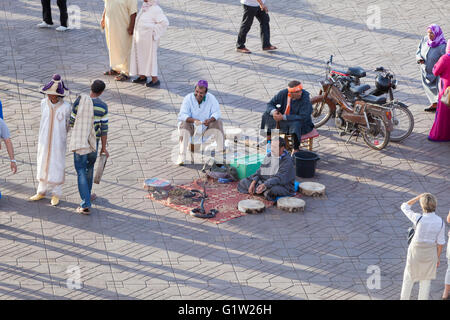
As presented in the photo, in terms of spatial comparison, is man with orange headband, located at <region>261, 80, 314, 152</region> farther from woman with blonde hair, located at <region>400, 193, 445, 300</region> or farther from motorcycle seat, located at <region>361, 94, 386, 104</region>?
woman with blonde hair, located at <region>400, 193, 445, 300</region>

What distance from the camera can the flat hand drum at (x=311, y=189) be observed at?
11398mm

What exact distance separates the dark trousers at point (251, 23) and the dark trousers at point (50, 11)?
3357 millimetres

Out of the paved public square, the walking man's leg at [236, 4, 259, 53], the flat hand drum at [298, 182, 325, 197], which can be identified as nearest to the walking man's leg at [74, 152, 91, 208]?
the paved public square

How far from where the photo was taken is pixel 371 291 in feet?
30.7

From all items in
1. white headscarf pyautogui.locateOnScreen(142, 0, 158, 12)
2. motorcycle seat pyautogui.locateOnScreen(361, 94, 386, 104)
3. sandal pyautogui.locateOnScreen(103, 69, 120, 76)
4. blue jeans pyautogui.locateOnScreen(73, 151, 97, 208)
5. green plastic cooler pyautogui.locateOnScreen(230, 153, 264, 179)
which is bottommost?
sandal pyautogui.locateOnScreen(103, 69, 120, 76)

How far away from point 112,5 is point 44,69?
1655 millimetres

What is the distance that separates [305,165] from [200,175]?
141 cm

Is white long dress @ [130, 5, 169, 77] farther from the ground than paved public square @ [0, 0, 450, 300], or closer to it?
farther from the ground

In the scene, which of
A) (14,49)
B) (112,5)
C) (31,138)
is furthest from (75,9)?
(31,138)

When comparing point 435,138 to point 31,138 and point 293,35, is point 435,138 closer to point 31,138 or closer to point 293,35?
point 293,35

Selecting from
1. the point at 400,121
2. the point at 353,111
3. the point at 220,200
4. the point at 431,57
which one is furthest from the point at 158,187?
the point at 431,57

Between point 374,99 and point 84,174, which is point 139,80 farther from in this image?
point 84,174

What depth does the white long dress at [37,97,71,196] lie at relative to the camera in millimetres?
10625

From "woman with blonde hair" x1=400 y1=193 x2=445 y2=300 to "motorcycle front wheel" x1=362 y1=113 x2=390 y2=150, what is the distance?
4009 mm
